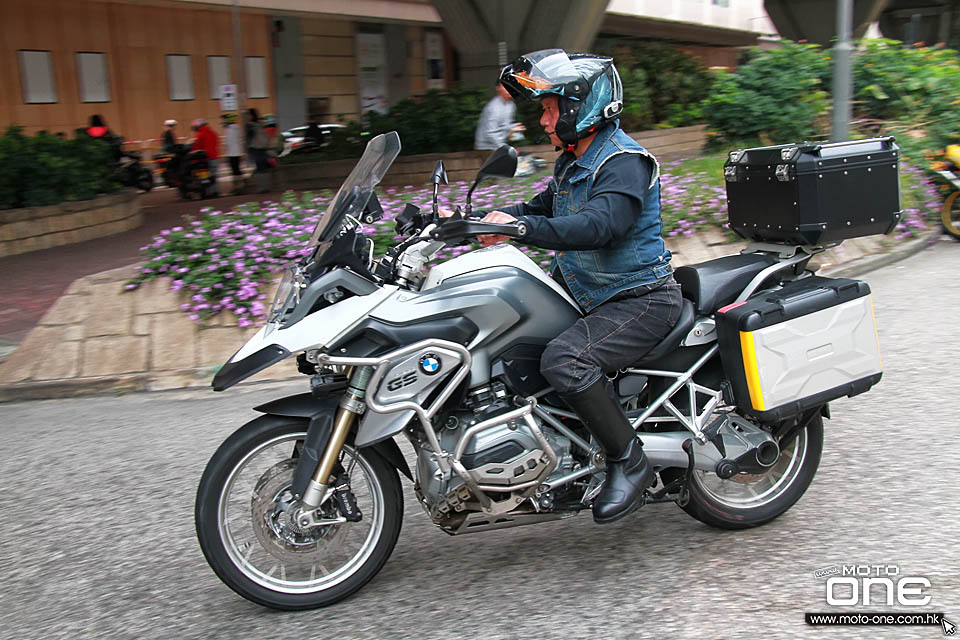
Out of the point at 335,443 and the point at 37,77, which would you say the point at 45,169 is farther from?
the point at 37,77

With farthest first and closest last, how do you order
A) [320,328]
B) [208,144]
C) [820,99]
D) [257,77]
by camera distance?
[257,77]
[208,144]
[820,99]
[320,328]

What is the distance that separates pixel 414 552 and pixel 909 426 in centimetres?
A: 302

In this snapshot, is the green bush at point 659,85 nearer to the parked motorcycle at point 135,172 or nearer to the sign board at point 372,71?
the sign board at point 372,71

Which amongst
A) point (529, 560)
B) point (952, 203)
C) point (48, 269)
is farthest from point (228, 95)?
point (529, 560)

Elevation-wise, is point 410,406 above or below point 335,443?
above

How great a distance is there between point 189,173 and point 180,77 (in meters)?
8.13

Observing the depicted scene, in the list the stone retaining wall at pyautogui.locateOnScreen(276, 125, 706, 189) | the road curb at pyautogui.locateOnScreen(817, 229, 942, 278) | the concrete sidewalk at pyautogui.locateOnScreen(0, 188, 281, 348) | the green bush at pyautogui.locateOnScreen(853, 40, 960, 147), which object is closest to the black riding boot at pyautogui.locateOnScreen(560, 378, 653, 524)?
the concrete sidewalk at pyautogui.locateOnScreen(0, 188, 281, 348)

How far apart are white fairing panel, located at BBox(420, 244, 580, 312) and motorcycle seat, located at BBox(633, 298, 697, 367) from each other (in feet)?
1.37

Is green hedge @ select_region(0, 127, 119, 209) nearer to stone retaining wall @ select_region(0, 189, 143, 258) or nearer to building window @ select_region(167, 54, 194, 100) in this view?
stone retaining wall @ select_region(0, 189, 143, 258)

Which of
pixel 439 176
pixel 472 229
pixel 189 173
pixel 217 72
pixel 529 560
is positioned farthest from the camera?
pixel 217 72

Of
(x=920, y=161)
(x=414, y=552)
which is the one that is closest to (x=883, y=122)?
(x=920, y=161)

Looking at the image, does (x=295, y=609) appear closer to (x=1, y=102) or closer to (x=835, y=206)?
(x=835, y=206)

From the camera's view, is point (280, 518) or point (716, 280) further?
point (716, 280)

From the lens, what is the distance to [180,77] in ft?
86.5
